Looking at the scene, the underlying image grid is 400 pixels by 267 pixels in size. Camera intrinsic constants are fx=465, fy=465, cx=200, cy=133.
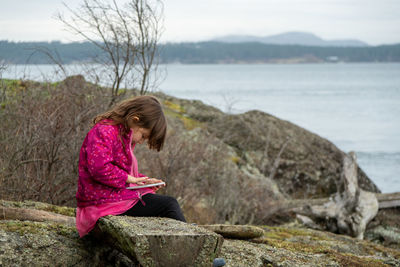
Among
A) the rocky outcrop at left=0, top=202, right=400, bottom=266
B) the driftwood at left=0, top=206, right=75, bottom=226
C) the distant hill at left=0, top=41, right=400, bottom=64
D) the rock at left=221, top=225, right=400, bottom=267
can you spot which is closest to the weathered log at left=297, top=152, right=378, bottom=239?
the rock at left=221, top=225, right=400, bottom=267

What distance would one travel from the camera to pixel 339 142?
26844 millimetres

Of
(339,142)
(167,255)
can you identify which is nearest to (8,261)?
(167,255)

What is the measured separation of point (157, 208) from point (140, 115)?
2.72 ft

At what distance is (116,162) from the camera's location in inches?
153

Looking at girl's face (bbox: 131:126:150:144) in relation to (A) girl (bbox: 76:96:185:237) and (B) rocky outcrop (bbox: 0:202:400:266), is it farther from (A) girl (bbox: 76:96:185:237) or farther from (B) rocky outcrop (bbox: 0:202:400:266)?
(B) rocky outcrop (bbox: 0:202:400:266)

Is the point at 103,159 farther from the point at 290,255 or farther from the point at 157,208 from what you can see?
the point at 290,255

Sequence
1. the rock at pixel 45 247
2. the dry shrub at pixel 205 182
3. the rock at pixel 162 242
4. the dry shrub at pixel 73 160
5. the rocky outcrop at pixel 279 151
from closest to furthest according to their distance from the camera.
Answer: the rock at pixel 162 242
the rock at pixel 45 247
the dry shrub at pixel 73 160
the dry shrub at pixel 205 182
the rocky outcrop at pixel 279 151

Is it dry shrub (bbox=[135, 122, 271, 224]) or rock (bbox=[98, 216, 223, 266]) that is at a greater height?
rock (bbox=[98, 216, 223, 266])

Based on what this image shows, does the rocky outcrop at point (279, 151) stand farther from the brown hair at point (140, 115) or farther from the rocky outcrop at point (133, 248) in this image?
the brown hair at point (140, 115)

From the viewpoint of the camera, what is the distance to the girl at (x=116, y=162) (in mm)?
3766

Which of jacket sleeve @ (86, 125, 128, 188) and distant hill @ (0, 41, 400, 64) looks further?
distant hill @ (0, 41, 400, 64)

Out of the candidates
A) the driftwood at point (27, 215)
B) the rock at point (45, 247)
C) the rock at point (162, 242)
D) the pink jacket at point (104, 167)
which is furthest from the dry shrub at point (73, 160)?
the rock at point (162, 242)

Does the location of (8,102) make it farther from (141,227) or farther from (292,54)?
(292,54)

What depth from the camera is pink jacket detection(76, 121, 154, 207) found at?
3.75m
